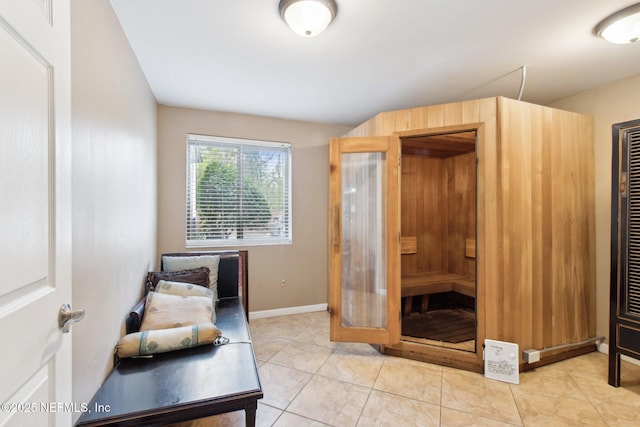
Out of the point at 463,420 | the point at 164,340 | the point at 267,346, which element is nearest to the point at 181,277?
the point at 164,340

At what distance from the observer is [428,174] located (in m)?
4.30

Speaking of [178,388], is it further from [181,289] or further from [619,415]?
[619,415]

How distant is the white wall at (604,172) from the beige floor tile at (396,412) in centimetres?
213

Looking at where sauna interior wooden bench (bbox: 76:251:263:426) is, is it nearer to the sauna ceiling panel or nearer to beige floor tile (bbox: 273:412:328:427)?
beige floor tile (bbox: 273:412:328:427)

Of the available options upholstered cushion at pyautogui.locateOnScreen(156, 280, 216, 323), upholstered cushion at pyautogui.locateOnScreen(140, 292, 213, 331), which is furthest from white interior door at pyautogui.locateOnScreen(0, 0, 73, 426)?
upholstered cushion at pyautogui.locateOnScreen(156, 280, 216, 323)

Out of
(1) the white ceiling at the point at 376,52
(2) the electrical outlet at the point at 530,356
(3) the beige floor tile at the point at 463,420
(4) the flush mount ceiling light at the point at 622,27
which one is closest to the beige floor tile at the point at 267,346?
(3) the beige floor tile at the point at 463,420

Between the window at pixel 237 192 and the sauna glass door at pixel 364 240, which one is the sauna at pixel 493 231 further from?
the window at pixel 237 192

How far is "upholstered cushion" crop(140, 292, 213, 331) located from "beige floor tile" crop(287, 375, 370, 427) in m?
0.90

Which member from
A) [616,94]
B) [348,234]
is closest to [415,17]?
[348,234]

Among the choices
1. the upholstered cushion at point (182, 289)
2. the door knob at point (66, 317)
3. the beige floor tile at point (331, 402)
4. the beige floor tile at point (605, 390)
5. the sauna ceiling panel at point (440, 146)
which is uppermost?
the sauna ceiling panel at point (440, 146)

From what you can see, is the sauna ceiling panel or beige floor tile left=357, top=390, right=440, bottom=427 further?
the sauna ceiling panel

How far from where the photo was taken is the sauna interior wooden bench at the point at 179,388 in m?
1.27

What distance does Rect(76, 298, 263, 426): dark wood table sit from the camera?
1.27 m

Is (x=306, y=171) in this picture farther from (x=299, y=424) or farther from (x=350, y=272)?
(x=299, y=424)
